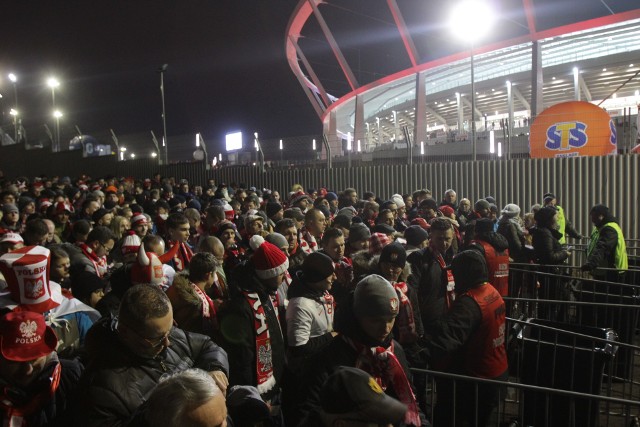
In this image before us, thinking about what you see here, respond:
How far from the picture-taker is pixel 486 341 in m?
4.11

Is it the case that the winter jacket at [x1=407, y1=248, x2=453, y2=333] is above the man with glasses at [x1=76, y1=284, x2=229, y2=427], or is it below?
below

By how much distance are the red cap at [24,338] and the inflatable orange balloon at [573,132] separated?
12950 mm

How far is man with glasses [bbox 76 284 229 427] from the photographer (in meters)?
2.32

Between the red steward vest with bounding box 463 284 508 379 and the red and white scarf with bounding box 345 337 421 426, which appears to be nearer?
the red and white scarf with bounding box 345 337 421 426

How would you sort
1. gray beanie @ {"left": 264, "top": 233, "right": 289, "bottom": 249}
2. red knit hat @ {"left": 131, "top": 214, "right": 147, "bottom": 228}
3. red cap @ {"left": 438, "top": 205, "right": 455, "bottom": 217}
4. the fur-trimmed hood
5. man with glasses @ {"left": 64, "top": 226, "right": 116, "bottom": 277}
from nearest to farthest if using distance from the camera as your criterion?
the fur-trimmed hood, gray beanie @ {"left": 264, "top": 233, "right": 289, "bottom": 249}, man with glasses @ {"left": 64, "top": 226, "right": 116, "bottom": 277}, red knit hat @ {"left": 131, "top": 214, "right": 147, "bottom": 228}, red cap @ {"left": 438, "top": 205, "right": 455, "bottom": 217}

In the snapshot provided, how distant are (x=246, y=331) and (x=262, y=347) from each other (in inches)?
6.5

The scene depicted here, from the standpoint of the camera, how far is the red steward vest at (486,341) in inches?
162

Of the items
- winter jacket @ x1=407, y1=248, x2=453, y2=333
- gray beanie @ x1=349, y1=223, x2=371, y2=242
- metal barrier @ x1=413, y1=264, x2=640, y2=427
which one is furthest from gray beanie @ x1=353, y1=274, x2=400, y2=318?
gray beanie @ x1=349, y1=223, x2=371, y2=242

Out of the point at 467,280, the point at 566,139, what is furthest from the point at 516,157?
the point at 467,280

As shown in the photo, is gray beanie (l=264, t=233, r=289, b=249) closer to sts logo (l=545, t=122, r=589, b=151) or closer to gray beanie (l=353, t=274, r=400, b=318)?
gray beanie (l=353, t=274, r=400, b=318)

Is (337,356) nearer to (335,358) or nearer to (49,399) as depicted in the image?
(335,358)

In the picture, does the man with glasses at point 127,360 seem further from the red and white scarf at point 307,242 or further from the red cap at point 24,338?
the red and white scarf at point 307,242

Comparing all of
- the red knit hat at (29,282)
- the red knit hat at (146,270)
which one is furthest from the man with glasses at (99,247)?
the red knit hat at (29,282)

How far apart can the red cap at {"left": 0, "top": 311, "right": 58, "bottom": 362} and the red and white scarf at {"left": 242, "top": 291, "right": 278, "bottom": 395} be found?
129 centimetres
